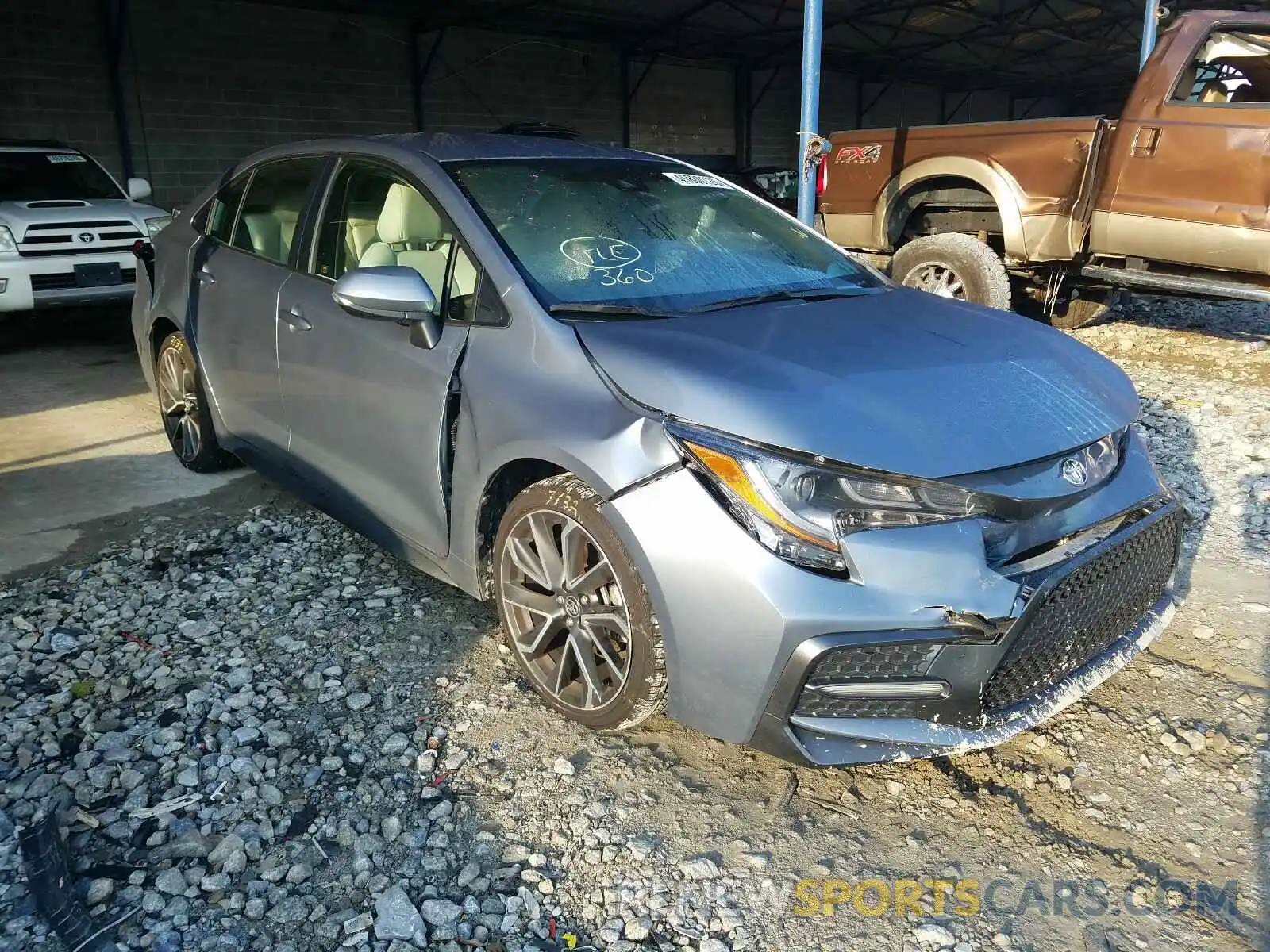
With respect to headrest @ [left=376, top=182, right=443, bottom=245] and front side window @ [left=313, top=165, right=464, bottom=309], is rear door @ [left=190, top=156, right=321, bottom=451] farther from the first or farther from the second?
headrest @ [left=376, top=182, right=443, bottom=245]

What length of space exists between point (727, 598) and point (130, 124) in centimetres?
1331

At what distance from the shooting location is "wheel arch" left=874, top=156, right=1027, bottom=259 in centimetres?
643

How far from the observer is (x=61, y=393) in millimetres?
6566

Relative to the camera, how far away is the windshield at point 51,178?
27.1 ft

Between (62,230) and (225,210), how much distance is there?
4364 mm

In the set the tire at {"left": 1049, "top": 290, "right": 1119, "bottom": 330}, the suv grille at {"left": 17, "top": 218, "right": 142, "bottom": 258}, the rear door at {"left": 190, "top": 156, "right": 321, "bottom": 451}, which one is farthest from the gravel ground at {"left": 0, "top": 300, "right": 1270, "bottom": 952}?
the suv grille at {"left": 17, "top": 218, "right": 142, "bottom": 258}

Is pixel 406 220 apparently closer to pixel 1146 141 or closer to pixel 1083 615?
pixel 1083 615

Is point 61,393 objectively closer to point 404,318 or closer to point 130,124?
point 404,318

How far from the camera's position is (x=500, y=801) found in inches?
96.8

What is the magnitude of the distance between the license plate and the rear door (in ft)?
13.6

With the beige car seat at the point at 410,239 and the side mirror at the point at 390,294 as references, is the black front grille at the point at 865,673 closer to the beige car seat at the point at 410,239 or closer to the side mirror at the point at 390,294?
the side mirror at the point at 390,294

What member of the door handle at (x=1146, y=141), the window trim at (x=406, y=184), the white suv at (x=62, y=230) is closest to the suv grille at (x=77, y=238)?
the white suv at (x=62, y=230)

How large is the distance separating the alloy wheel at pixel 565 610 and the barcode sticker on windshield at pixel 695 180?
165cm

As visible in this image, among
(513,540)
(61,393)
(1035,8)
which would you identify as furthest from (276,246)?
(1035,8)
